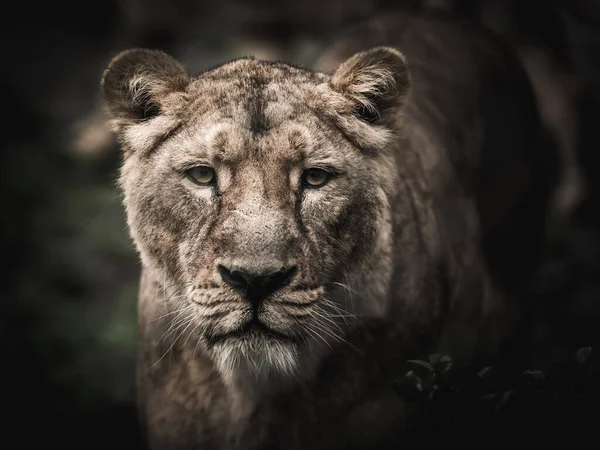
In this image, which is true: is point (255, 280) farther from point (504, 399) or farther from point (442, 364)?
point (504, 399)

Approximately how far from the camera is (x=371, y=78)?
3.63 m

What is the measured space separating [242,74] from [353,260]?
95 centimetres

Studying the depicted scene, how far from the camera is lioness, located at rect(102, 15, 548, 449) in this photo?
315cm

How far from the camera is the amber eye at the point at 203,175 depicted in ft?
10.9

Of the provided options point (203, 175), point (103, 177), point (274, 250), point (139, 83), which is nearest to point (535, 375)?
point (274, 250)

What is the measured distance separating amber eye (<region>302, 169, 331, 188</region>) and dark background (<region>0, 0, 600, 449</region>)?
1520 millimetres

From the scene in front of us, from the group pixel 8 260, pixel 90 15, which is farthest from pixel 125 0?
pixel 8 260

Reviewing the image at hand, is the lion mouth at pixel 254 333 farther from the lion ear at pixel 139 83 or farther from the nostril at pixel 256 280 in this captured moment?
the lion ear at pixel 139 83

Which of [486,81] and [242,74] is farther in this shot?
[486,81]

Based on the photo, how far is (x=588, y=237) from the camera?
284 inches

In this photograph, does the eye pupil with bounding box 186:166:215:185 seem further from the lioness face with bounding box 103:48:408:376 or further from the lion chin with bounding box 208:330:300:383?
Result: the lion chin with bounding box 208:330:300:383

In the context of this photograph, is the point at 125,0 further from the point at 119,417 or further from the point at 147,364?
the point at 147,364

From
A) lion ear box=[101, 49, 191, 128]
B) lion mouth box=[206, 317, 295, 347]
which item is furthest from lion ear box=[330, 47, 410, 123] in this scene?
lion mouth box=[206, 317, 295, 347]

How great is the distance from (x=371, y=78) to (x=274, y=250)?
41.0 inches
